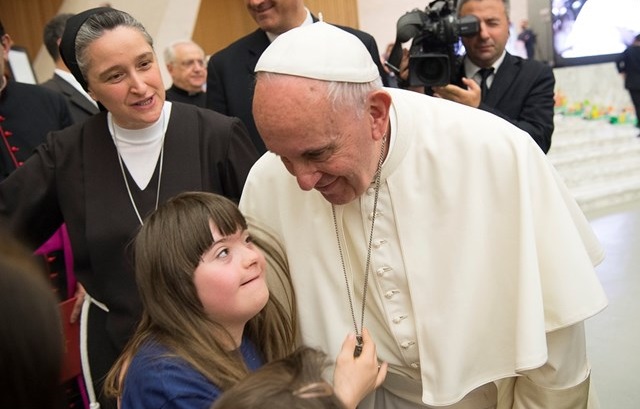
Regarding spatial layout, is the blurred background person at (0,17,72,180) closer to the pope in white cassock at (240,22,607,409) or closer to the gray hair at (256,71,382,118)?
the pope in white cassock at (240,22,607,409)

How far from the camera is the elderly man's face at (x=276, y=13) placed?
2834 mm

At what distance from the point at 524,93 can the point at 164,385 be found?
2.20m

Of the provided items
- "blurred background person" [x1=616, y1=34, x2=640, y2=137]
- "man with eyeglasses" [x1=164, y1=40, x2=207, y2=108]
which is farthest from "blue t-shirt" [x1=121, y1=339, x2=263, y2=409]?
"blurred background person" [x1=616, y1=34, x2=640, y2=137]

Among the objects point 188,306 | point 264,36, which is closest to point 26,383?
point 188,306

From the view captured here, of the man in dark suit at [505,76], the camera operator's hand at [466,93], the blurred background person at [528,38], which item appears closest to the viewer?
the camera operator's hand at [466,93]

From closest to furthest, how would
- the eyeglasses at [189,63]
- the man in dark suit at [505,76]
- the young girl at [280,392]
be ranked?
the young girl at [280,392] < the man in dark suit at [505,76] < the eyeglasses at [189,63]

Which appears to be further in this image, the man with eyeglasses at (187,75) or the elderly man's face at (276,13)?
the man with eyeglasses at (187,75)

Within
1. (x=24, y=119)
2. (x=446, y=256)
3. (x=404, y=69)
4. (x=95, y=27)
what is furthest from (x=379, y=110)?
(x=24, y=119)

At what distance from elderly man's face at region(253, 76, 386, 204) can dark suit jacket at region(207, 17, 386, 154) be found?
136 cm

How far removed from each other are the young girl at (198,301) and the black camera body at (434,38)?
4.36 ft

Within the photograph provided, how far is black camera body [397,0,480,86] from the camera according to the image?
2799mm

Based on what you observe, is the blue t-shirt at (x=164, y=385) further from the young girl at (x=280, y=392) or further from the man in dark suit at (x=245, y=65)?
the man in dark suit at (x=245, y=65)

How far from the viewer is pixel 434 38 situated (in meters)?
2.85

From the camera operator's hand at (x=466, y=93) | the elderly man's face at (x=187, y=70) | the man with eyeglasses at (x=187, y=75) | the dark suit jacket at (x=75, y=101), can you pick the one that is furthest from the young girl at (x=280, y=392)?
the elderly man's face at (x=187, y=70)
